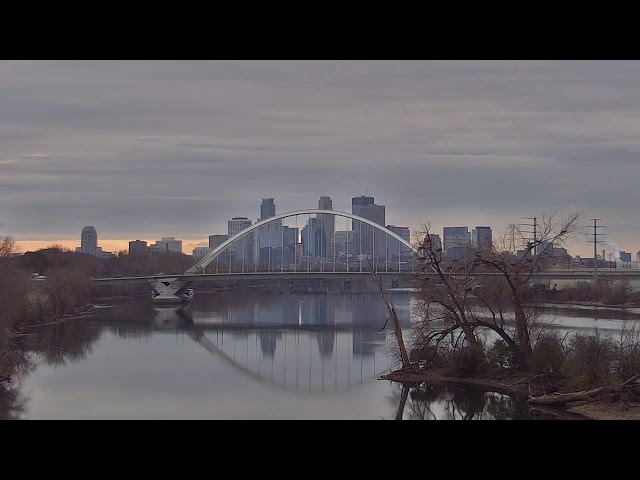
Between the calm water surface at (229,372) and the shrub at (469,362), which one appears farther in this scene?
the shrub at (469,362)

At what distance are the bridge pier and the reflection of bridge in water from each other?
4.77m

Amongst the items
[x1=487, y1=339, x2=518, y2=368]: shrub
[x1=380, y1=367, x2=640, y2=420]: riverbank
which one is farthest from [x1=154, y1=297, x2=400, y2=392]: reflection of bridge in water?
[x1=487, y1=339, x2=518, y2=368]: shrub

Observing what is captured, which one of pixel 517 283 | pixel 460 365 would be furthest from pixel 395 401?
pixel 517 283

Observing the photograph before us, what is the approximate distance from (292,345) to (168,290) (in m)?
17.2

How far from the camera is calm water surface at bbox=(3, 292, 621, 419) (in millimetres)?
10695

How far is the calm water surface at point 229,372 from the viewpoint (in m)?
10.7

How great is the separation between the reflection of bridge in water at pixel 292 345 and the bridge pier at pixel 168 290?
477 centimetres

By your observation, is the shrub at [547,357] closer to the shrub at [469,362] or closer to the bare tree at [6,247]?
the shrub at [469,362]

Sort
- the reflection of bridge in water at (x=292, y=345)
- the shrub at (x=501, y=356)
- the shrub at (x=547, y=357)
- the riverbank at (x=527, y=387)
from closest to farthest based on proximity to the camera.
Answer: the riverbank at (x=527, y=387), the shrub at (x=547, y=357), the shrub at (x=501, y=356), the reflection of bridge in water at (x=292, y=345)

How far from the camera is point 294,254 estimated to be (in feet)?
133

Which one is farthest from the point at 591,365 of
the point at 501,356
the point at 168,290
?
the point at 168,290

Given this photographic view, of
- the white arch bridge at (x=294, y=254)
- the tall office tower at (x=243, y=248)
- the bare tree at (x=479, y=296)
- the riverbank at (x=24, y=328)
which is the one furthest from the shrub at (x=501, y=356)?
the tall office tower at (x=243, y=248)

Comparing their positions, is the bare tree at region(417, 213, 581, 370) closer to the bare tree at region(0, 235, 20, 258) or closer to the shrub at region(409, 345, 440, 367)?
the shrub at region(409, 345, 440, 367)

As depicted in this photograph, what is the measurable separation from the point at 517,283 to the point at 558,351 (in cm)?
129
